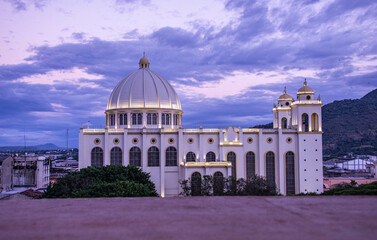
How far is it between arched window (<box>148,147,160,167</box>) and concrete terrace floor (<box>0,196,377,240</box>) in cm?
3494

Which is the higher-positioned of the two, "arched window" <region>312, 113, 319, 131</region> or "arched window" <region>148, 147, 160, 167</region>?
"arched window" <region>312, 113, 319, 131</region>

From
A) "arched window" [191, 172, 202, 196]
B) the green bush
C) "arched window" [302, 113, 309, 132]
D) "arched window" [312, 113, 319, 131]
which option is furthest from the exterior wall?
the green bush

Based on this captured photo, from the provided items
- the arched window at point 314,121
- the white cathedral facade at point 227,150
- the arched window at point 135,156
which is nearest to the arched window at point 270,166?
the white cathedral facade at point 227,150

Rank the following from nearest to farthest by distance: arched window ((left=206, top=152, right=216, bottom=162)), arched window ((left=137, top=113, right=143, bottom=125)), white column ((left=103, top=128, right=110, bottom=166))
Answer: white column ((left=103, top=128, right=110, bottom=166)), arched window ((left=206, top=152, right=216, bottom=162)), arched window ((left=137, top=113, right=143, bottom=125))

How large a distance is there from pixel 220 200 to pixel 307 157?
37.3 m

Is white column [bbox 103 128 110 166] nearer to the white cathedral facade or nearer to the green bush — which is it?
the white cathedral facade

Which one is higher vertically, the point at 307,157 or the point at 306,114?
the point at 306,114

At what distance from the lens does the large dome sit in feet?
144

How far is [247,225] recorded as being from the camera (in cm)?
422

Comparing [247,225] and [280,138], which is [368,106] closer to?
[280,138]

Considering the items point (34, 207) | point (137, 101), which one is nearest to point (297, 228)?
point (34, 207)

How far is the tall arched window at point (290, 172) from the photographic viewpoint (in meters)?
40.9

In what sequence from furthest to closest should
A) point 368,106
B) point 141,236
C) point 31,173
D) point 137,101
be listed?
1. point 368,106
2. point 31,173
3. point 137,101
4. point 141,236

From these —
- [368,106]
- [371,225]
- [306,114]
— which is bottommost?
[371,225]
